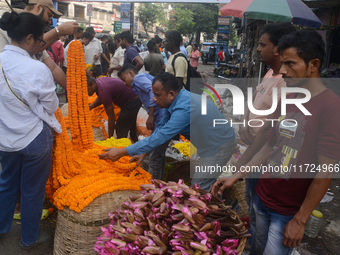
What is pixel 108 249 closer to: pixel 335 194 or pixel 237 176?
pixel 237 176

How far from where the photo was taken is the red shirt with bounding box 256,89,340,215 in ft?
5.05

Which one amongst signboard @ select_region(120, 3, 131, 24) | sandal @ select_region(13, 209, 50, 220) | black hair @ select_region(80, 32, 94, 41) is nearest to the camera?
sandal @ select_region(13, 209, 50, 220)

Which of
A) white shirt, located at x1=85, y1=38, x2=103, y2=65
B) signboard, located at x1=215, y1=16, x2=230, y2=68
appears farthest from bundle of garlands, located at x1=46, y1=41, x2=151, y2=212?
signboard, located at x1=215, y1=16, x2=230, y2=68

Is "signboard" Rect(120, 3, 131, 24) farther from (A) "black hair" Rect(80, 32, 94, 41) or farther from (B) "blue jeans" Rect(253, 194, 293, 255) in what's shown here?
(B) "blue jeans" Rect(253, 194, 293, 255)

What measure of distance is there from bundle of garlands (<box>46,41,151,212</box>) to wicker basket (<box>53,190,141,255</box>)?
4.6 inches

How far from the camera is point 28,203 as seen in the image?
253cm

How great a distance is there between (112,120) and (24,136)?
79.1 inches

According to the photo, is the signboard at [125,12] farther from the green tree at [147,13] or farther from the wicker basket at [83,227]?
the green tree at [147,13]

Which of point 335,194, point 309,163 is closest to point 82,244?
point 309,163

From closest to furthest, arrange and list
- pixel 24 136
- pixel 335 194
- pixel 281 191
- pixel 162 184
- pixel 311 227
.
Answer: pixel 281 191 < pixel 162 184 < pixel 24 136 < pixel 311 227 < pixel 335 194

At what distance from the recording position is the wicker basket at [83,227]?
2.37 m

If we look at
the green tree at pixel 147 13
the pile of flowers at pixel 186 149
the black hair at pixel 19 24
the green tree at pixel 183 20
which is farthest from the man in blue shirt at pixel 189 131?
the green tree at pixel 147 13

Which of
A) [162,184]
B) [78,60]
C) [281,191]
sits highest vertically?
[78,60]

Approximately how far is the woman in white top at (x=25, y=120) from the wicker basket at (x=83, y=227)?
37 cm
